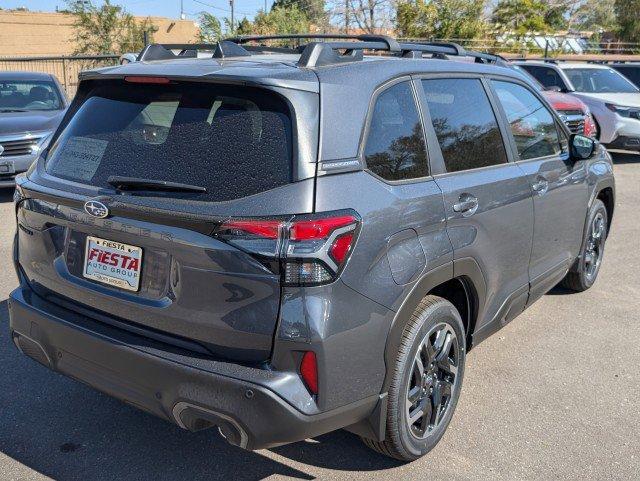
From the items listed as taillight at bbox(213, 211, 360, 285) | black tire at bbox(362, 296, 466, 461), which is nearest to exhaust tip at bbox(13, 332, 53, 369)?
taillight at bbox(213, 211, 360, 285)

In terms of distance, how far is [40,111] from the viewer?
32.7ft

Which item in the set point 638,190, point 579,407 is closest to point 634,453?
point 579,407

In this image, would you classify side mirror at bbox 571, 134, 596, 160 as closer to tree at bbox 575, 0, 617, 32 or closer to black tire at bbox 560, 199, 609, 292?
Result: black tire at bbox 560, 199, 609, 292

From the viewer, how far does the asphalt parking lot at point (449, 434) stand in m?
3.36

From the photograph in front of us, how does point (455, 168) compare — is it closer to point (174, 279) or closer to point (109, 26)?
point (174, 279)

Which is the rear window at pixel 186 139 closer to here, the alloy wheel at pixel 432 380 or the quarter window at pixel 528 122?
the alloy wheel at pixel 432 380

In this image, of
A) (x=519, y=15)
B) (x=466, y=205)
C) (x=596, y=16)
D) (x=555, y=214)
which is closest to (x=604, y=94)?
(x=555, y=214)

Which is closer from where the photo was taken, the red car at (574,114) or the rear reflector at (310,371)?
the rear reflector at (310,371)

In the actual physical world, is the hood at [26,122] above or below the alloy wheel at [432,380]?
above

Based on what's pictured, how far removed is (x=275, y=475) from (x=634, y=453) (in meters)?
1.79

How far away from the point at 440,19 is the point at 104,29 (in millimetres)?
11636

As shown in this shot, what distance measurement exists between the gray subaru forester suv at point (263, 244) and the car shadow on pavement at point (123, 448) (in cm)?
41

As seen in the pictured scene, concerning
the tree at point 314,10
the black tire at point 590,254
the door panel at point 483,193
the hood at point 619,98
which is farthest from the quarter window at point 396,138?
the tree at point 314,10

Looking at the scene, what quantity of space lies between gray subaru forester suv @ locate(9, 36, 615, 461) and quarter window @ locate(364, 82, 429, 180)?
0.01 meters
